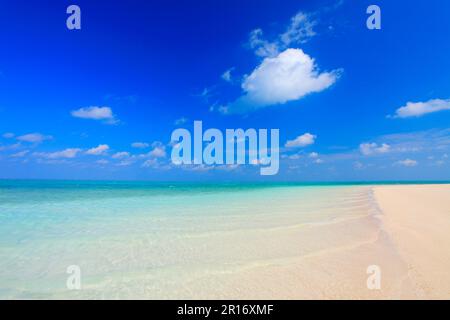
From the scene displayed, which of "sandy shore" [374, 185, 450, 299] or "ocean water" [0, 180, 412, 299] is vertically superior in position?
"sandy shore" [374, 185, 450, 299]

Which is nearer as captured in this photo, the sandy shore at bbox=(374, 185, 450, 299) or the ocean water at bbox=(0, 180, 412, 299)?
the sandy shore at bbox=(374, 185, 450, 299)

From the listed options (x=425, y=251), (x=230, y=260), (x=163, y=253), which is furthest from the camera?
(x=163, y=253)

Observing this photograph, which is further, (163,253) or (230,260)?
(163,253)

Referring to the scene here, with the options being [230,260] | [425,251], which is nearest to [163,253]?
[230,260]

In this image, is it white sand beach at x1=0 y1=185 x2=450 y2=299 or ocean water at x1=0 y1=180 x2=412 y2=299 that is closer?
white sand beach at x1=0 y1=185 x2=450 y2=299

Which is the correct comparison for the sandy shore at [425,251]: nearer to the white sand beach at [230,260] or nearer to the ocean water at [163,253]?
the white sand beach at [230,260]

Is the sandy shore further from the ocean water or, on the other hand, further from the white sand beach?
the ocean water

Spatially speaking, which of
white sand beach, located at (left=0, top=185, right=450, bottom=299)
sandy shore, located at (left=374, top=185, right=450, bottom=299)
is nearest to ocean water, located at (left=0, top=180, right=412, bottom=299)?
white sand beach, located at (left=0, top=185, right=450, bottom=299)

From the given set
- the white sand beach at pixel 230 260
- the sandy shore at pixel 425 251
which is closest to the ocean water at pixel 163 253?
the white sand beach at pixel 230 260

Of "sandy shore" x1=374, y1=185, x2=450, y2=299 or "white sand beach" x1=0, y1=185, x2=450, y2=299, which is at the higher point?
"sandy shore" x1=374, y1=185, x2=450, y2=299

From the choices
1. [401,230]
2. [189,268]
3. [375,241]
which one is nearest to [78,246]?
[189,268]

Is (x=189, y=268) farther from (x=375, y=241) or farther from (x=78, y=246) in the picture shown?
(x=375, y=241)

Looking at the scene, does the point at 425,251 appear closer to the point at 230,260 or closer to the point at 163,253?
the point at 230,260
